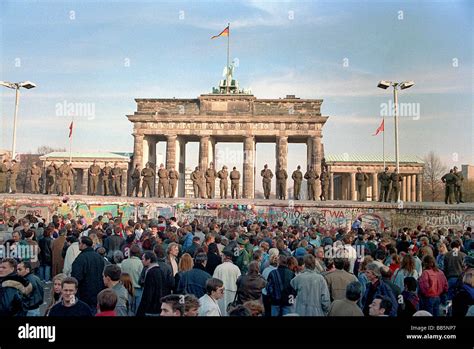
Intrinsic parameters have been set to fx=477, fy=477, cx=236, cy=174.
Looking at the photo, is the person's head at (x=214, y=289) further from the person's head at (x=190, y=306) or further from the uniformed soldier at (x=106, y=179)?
the uniformed soldier at (x=106, y=179)

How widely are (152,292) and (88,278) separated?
1414 mm

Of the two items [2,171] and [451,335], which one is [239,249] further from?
[2,171]

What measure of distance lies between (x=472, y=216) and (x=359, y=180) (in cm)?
679

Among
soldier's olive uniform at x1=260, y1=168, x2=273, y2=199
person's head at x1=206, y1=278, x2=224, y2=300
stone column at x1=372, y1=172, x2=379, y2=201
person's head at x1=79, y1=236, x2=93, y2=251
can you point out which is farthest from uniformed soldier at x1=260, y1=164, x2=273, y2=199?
stone column at x1=372, y1=172, x2=379, y2=201

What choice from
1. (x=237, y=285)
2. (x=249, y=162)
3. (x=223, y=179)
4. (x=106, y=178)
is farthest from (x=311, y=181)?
(x=237, y=285)

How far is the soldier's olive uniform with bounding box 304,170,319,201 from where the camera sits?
27969 millimetres

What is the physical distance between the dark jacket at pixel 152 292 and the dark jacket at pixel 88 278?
1.16 metres

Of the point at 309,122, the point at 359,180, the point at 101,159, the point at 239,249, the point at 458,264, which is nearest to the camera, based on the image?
the point at 458,264

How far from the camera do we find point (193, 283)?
25.5 ft

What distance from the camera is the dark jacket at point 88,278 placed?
26.6ft

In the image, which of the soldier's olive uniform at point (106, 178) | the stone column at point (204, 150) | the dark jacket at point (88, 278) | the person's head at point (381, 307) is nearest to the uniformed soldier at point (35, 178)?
the soldier's olive uniform at point (106, 178)

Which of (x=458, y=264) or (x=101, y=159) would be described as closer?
(x=458, y=264)

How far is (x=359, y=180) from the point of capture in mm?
28016

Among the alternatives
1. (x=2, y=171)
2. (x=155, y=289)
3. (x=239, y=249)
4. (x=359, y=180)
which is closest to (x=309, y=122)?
(x=359, y=180)
